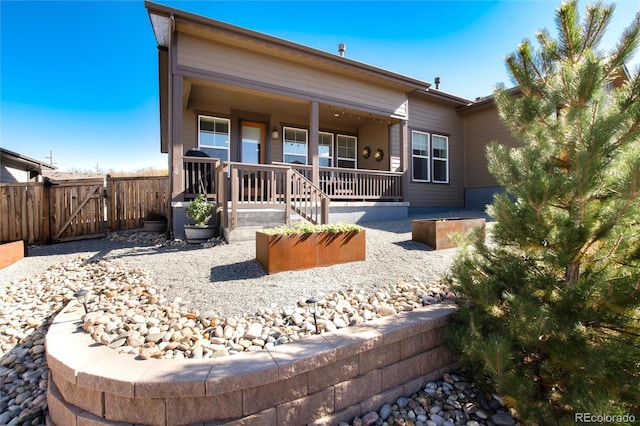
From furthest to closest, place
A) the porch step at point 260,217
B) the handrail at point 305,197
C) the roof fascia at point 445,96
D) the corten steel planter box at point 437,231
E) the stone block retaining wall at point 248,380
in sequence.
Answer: the roof fascia at point 445,96, the handrail at point 305,197, the porch step at point 260,217, the corten steel planter box at point 437,231, the stone block retaining wall at point 248,380

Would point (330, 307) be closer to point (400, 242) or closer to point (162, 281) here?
point (162, 281)

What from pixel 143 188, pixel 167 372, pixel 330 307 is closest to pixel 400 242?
pixel 330 307

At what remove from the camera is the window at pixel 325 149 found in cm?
979

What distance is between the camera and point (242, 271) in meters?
3.53

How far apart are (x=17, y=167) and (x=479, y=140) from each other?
18565 millimetres

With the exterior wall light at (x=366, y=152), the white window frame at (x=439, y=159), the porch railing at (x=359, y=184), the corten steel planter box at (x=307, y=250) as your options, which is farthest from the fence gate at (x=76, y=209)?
the white window frame at (x=439, y=159)

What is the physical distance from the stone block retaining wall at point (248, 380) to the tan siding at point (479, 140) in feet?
30.6

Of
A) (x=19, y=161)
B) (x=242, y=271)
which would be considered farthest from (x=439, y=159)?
(x=19, y=161)

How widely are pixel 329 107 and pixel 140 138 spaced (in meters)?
21.3

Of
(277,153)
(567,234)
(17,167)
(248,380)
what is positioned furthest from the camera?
(17,167)

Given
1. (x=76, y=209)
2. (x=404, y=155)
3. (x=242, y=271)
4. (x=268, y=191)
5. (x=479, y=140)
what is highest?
(x=479, y=140)

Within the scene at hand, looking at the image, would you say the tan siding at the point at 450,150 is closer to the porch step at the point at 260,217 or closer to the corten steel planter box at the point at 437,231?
the corten steel planter box at the point at 437,231

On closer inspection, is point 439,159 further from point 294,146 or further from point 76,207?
point 76,207

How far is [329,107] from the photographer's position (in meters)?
7.84
